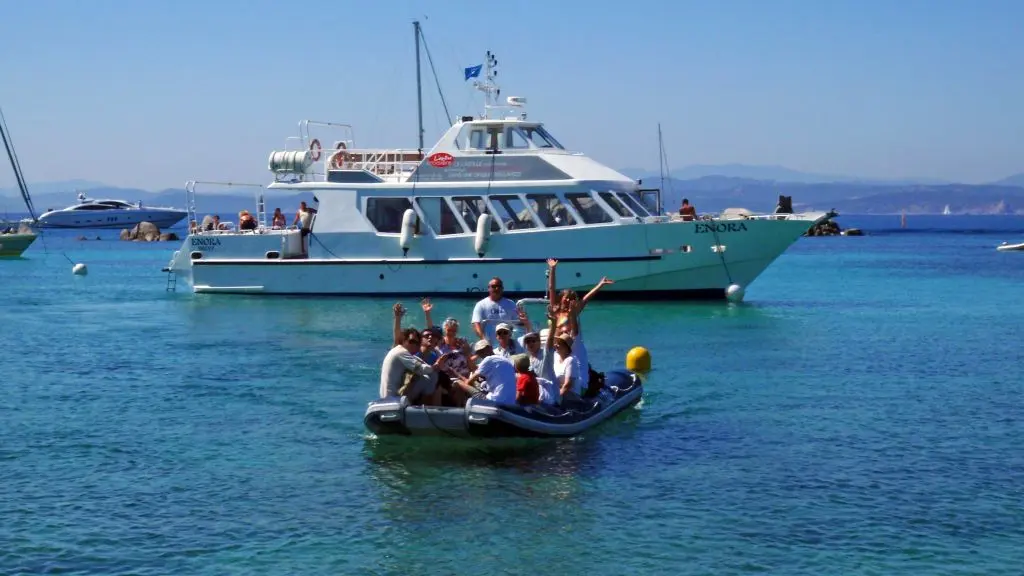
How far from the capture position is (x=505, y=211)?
3300 cm

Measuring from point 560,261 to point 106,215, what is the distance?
308ft

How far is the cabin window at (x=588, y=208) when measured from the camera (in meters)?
32.2

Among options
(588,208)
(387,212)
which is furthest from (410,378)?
(387,212)

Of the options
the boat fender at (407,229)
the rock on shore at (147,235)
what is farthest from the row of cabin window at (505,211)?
the rock on shore at (147,235)

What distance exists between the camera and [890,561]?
1102cm

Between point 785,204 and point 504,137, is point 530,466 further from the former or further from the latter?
point 785,204

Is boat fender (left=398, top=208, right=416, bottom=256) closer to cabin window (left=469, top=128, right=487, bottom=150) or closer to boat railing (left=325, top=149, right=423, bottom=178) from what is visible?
boat railing (left=325, top=149, right=423, bottom=178)

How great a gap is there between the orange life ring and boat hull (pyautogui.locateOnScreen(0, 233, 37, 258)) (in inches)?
1542

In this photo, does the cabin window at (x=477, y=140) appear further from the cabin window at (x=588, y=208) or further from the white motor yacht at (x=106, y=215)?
the white motor yacht at (x=106, y=215)

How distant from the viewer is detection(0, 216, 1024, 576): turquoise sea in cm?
1128

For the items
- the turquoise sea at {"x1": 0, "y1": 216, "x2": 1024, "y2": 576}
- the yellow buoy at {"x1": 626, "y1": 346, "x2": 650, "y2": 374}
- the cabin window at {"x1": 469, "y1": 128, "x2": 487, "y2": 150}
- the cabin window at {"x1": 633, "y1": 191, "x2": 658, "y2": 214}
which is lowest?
the turquoise sea at {"x1": 0, "y1": 216, "x2": 1024, "y2": 576}

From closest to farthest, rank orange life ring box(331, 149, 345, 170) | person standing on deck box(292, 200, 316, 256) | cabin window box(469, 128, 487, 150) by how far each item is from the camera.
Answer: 1. cabin window box(469, 128, 487, 150)
2. person standing on deck box(292, 200, 316, 256)
3. orange life ring box(331, 149, 345, 170)

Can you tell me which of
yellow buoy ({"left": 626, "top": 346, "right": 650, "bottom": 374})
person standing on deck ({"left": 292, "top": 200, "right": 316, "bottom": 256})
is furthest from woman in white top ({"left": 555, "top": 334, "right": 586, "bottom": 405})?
person standing on deck ({"left": 292, "top": 200, "right": 316, "bottom": 256})

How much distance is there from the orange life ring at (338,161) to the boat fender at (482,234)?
14.6ft
